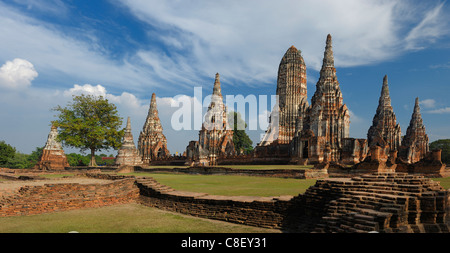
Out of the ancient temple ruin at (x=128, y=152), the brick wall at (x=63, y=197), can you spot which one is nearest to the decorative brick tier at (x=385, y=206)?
the brick wall at (x=63, y=197)

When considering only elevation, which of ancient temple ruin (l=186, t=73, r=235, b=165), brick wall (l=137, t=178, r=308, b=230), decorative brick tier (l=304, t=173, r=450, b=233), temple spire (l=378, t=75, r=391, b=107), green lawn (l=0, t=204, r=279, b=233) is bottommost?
green lawn (l=0, t=204, r=279, b=233)

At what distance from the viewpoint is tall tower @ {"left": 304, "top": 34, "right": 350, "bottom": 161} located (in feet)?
93.1

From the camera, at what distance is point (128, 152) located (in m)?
34.7

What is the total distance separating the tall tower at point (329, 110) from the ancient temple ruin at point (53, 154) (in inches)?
1101

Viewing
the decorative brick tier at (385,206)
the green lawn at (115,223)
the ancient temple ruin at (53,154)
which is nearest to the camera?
the decorative brick tier at (385,206)

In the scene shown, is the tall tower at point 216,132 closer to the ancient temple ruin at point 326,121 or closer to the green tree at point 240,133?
the ancient temple ruin at point 326,121

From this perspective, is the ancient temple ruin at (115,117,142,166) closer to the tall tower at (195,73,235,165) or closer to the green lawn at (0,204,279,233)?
the tall tower at (195,73,235,165)

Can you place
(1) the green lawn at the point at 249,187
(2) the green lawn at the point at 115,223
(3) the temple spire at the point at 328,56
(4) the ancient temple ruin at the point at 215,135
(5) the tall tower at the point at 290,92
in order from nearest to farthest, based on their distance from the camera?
1. (2) the green lawn at the point at 115,223
2. (1) the green lawn at the point at 249,187
3. (3) the temple spire at the point at 328,56
4. (4) the ancient temple ruin at the point at 215,135
5. (5) the tall tower at the point at 290,92

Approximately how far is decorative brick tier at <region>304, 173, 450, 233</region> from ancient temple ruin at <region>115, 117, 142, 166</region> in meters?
30.6

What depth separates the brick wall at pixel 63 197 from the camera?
868cm

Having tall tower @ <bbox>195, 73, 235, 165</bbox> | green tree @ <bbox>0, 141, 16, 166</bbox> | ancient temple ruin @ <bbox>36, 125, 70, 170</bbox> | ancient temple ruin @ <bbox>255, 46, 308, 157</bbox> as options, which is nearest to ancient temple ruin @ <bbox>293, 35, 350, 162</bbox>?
ancient temple ruin @ <bbox>255, 46, 308, 157</bbox>

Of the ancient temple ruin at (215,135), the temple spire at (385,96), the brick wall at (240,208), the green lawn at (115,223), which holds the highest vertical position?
the temple spire at (385,96)

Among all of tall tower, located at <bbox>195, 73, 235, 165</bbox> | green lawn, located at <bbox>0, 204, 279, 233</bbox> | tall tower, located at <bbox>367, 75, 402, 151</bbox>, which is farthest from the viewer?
tall tower, located at <bbox>367, 75, 402, 151</bbox>

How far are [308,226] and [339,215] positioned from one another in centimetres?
99
